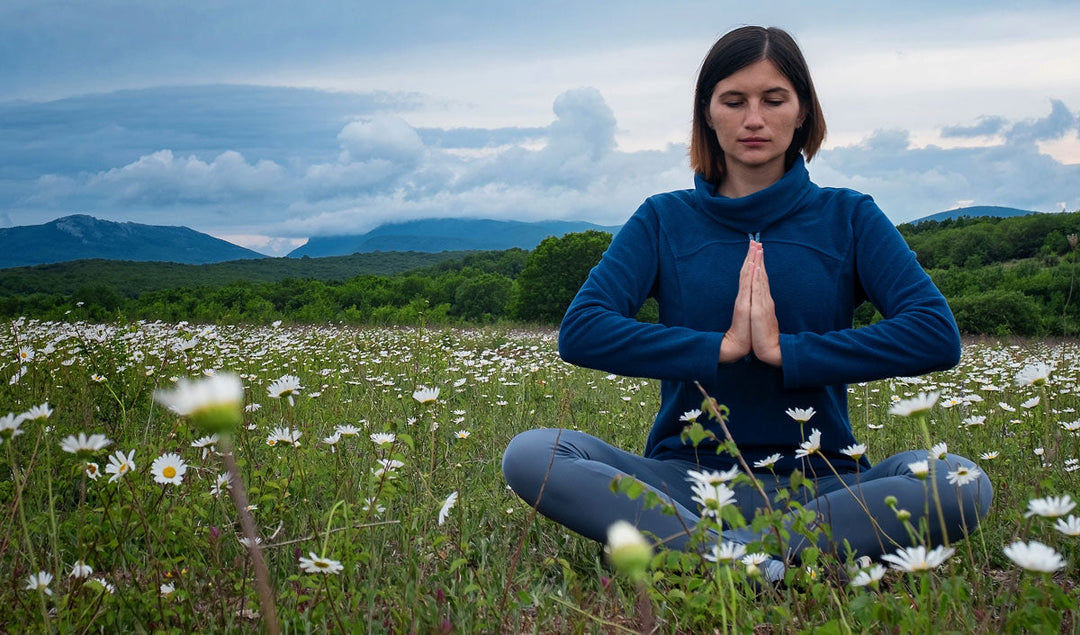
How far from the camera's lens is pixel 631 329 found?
2.55 metres

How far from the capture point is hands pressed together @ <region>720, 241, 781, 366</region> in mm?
2402

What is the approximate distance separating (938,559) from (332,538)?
4.58ft

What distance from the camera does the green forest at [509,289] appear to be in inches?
620

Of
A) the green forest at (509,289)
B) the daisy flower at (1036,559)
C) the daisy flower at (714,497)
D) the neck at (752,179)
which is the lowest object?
the green forest at (509,289)

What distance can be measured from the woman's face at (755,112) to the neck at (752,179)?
77 mm

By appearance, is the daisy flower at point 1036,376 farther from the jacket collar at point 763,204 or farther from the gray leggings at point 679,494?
the jacket collar at point 763,204

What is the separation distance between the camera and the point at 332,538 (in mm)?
2016

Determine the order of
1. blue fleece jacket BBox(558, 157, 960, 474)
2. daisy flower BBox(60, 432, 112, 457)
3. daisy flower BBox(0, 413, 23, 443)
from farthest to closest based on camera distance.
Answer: blue fleece jacket BBox(558, 157, 960, 474) < daisy flower BBox(60, 432, 112, 457) < daisy flower BBox(0, 413, 23, 443)

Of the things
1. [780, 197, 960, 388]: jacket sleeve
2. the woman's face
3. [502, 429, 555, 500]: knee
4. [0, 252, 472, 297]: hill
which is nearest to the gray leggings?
[502, 429, 555, 500]: knee

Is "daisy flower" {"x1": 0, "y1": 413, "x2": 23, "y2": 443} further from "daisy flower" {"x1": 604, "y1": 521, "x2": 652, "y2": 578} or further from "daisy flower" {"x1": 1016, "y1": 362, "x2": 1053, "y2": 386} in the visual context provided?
"daisy flower" {"x1": 1016, "y1": 362, "x2": 1053, "y2": 386}

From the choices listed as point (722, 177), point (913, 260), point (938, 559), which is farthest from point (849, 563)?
point (722, 177)

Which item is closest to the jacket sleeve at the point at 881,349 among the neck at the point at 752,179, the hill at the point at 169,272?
the neck at the point at 752,179

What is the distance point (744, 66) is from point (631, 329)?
95cm

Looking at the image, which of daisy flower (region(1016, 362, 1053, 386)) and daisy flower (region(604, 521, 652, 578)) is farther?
daisy flower (region(1016, 362, 1053, 386))
